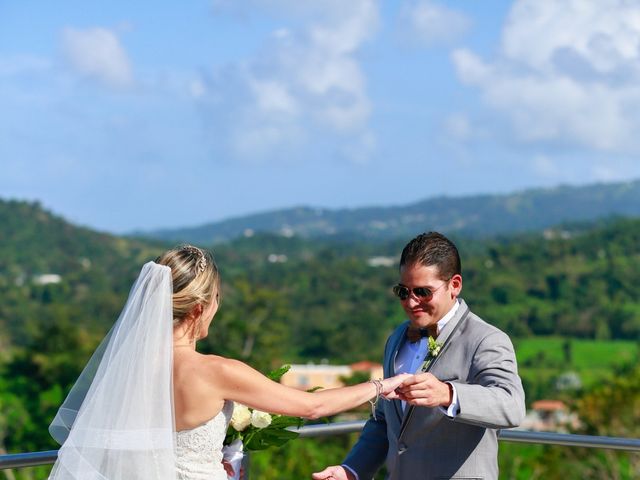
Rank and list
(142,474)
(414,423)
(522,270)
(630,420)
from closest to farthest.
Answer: (142,474)
(414,423)
(630,420)
(522,270)

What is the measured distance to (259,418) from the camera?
127 inches

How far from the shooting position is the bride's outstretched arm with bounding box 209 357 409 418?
115 inches

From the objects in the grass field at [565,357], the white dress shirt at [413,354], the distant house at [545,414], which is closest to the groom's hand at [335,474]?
the white dress shirt at [413,354]

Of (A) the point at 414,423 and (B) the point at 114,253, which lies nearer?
(A) the point at 414,423

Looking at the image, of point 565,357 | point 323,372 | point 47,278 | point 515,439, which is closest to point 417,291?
point 515,439

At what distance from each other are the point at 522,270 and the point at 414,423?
102 metres

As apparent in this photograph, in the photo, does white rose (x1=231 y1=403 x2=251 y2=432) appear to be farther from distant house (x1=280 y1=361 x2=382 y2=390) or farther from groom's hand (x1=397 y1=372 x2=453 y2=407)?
distant house (x1=280 y1=361 x2=382 y2=390)

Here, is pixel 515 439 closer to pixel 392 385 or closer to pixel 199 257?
pixel 392 385

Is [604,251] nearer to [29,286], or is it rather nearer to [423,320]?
[29,286]

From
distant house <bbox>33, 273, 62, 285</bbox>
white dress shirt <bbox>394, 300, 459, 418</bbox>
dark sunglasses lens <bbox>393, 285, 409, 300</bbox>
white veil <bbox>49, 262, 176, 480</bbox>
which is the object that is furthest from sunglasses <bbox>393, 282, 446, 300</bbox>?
distant house <bbox>33, 273, 62, 285</bbox>

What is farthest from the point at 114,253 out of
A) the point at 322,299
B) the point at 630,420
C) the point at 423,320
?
the point at 423,320

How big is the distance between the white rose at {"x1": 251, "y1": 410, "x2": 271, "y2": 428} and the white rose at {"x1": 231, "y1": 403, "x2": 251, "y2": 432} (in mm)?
19

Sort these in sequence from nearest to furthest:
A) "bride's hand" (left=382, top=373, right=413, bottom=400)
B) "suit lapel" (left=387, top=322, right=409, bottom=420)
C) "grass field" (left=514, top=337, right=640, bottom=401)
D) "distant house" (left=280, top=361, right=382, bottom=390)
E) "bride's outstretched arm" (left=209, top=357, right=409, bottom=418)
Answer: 1. "bride's outstretched arm" (left=209, top=357, right=409, bottom=418)
2. "bride's hand" (left=382, top=373, right=413, bottom=400)
3. "suit lapel" (left=387, top=322, right=409, bottom=420)
4. "distant house" (left=280, top=361, right=382, bottom=390)
5. "grass field" (left=514, top=337, right=640, bottom=401)

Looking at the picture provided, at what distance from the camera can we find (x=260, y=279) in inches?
4304
